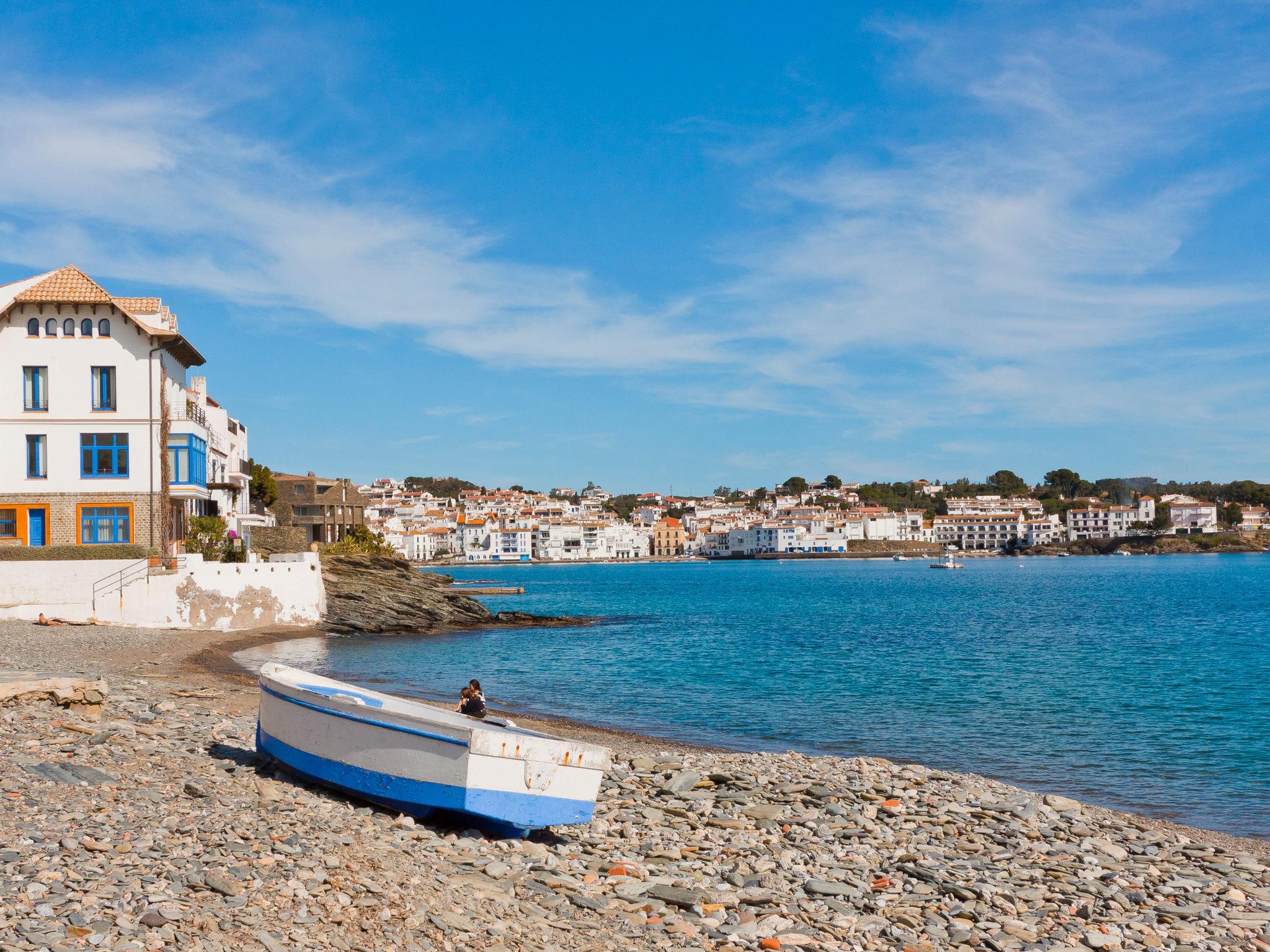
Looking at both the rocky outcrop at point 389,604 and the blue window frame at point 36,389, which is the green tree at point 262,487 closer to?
the rocky outcrop at point 389,604

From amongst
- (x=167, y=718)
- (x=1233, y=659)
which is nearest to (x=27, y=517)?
(x=167, y=718)

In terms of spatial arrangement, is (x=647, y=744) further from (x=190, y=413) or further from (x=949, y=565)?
(x=949, y=565)

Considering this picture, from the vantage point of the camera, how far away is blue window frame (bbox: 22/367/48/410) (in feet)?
120

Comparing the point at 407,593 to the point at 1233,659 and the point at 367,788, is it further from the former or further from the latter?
the point at 367,788

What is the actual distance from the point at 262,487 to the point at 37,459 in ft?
128

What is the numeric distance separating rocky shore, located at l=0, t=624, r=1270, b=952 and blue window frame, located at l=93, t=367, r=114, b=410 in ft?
80.5

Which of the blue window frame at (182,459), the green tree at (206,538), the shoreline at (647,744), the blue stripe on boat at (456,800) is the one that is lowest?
the shoreline at (647,744)

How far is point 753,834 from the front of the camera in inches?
500

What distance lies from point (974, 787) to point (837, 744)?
6031 mm

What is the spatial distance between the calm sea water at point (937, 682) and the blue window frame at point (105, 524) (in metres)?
7.74

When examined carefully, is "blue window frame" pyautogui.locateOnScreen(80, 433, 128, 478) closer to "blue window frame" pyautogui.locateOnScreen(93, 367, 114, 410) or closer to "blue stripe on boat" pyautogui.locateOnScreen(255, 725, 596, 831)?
"blue window frame" pyautogui.locateOnScreen(93, 367, 114, 410)

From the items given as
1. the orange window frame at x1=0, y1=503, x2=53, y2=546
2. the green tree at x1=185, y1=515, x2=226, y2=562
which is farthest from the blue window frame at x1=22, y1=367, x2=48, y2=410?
the green tree at x1=185, y1=515, x2=226, y2=562

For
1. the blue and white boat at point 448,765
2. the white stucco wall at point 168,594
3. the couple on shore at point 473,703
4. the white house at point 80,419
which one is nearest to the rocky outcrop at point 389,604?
the white stucco wall at point 168,594

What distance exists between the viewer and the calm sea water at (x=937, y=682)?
2016 centimetres
